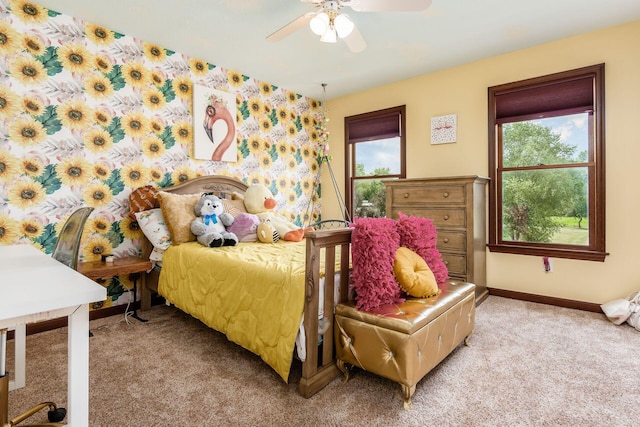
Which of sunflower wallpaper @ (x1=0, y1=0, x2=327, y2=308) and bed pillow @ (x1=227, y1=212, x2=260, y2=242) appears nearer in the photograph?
sunflower wallpaper @ (x1=0, y1=0, x2=327, y2=308)

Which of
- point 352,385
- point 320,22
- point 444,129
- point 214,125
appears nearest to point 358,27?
point 320,22

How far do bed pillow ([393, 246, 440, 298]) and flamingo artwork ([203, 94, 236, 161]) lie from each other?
2.49 m

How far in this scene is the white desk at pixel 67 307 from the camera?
82 cm

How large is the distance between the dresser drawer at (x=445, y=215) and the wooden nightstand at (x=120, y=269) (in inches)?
99.4

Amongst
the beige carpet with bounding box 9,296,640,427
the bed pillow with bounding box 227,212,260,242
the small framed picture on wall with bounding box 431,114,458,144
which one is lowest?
the beige carpet with bounding box 9,296,640,427

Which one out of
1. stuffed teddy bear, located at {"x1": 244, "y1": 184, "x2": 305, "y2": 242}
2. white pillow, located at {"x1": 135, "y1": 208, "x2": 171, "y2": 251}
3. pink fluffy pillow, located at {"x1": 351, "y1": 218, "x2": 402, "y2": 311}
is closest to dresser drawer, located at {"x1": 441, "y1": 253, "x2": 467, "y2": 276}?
stuffed teddy bear, located at {"x1": 244, "y1": 184, "x2": 305, "y2": 242}

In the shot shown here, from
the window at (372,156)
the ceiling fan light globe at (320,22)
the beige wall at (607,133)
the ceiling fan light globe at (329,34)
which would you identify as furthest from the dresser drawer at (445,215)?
the ceiling fan light globe at (320,22)

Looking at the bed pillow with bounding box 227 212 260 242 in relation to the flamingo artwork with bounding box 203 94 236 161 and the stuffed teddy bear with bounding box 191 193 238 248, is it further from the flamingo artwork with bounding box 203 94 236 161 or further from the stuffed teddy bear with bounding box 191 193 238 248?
the flamingo artwork with bounding box 203 94 236 161

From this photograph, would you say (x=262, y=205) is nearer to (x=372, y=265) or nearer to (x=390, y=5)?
(x=372, y=265)

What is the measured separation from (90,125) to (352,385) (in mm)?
2832

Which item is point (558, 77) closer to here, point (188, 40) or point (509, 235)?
point (509, 235)

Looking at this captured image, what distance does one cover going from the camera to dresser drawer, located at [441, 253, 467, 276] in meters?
3.16

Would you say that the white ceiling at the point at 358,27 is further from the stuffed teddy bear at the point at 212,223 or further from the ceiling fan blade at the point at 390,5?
the stuffed teddy bear at the point at 212,223

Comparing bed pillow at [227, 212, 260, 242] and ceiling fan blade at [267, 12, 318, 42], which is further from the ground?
ceiling fan blade at [267, 12, 318, 42]
